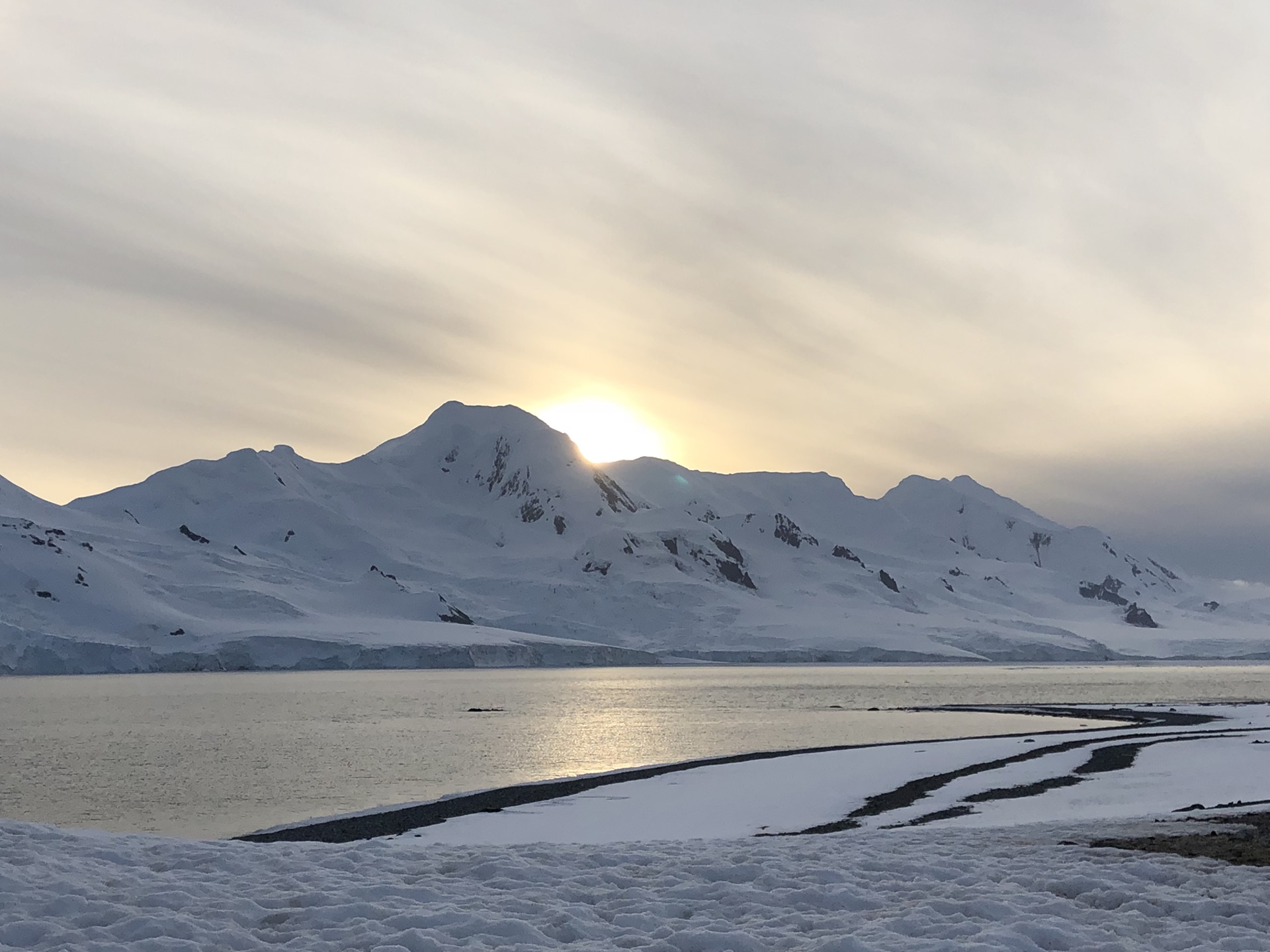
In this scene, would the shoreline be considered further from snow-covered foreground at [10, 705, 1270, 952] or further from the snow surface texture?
snow-covered foreground at [10, 705, 1270, 952]

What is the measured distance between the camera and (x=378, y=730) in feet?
199

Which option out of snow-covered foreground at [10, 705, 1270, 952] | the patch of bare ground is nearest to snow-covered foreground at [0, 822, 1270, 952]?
snow-covered foreground at [10, 705, 1270, 952]

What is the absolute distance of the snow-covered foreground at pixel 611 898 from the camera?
12250mm

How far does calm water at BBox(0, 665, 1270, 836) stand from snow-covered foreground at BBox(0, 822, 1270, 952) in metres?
15.1

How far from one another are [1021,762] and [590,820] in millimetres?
20933

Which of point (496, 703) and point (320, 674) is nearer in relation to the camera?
point (496, 703)

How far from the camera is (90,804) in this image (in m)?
33.7

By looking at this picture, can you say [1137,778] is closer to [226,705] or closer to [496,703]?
[496,703]

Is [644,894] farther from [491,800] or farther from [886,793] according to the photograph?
[886,793]

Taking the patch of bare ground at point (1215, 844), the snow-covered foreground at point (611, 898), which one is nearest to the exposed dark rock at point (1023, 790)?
the patch of bare ground at point (1215, 844)

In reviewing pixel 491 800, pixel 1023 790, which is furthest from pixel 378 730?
pixel 1023 790

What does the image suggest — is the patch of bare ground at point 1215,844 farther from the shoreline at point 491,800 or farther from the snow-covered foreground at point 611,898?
the shoreline at point 491,800

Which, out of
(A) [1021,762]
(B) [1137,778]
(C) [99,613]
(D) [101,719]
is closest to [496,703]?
(D) [101,719]

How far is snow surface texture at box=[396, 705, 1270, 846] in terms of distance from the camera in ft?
89.9
